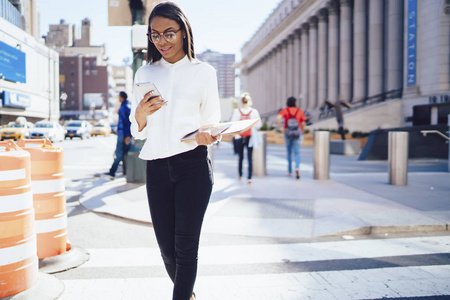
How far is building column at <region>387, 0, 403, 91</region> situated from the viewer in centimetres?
3133

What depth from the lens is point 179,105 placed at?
8.52 feet

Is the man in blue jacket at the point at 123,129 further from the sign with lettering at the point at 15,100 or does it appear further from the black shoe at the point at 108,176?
the sign with lettering at the point at 15,100

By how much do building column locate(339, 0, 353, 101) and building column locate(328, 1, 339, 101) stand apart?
2.27 metres

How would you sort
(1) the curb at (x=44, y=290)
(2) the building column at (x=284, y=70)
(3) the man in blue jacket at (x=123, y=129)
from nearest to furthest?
(1) the curb at (x=44, y=290) → (3) the man in blue jacket at (x=123, y=129) → (2) the building column at (x=284, y=70)

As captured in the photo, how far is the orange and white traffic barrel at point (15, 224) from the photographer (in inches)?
122

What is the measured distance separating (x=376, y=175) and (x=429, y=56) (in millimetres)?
15947

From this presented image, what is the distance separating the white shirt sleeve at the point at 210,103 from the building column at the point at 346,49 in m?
38.8

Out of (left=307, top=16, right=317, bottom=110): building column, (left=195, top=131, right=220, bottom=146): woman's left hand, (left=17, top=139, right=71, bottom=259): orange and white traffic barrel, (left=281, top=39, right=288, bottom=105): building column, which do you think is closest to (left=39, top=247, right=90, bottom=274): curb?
(left=17, top=139, right=71, bottom=259): orange and white traffic barrel

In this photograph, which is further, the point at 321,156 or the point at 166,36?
the point at 321,156

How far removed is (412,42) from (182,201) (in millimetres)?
26240

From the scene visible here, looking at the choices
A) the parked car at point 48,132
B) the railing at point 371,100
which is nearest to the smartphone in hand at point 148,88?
the railing at point 371,100

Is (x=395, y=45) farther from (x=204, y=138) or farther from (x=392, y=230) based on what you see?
(x=204, y=138)

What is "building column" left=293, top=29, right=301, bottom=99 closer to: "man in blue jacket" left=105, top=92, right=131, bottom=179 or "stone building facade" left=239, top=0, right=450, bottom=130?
"stone building facade" left=239, top=0, right=450, bottom=130

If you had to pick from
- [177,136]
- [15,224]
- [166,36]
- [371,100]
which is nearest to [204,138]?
[177,136]
